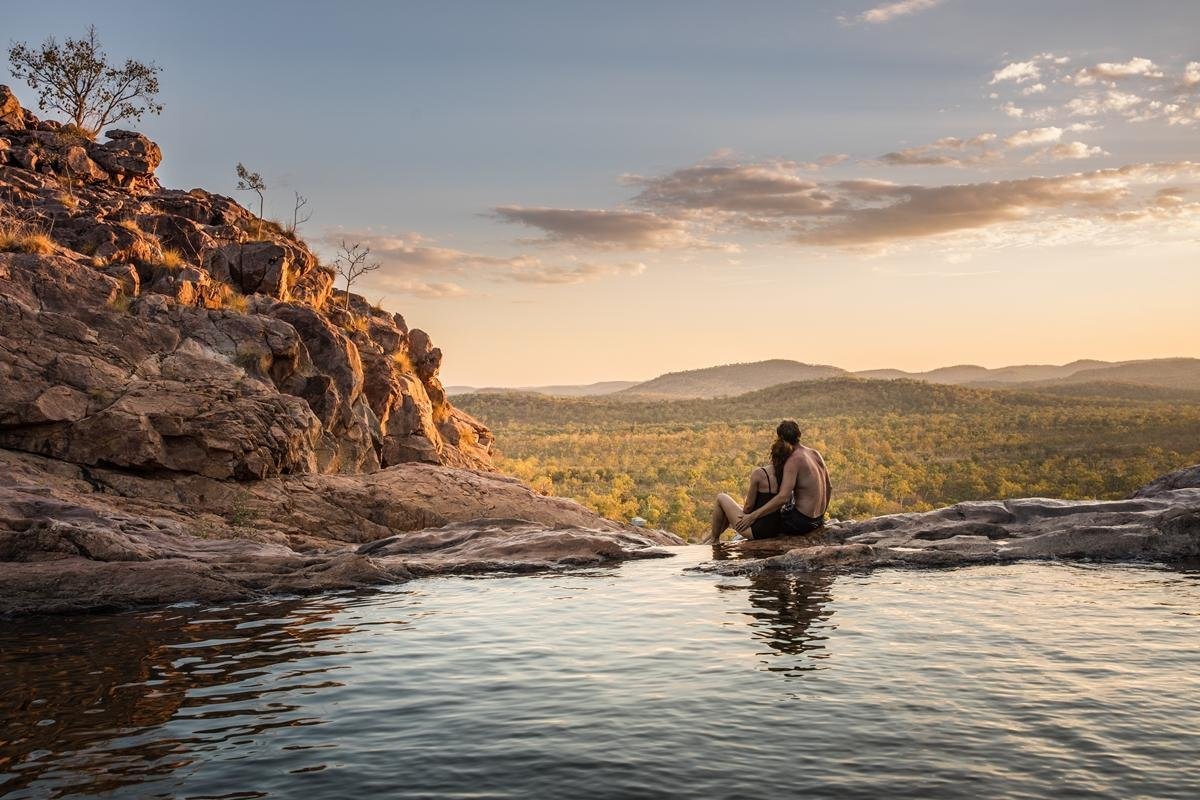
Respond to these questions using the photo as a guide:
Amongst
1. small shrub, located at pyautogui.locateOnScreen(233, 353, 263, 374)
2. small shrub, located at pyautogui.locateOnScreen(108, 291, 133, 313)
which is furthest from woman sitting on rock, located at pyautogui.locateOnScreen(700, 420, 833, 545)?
small shrub, located at pyautogui.locateOnScreen(108, 291, 133, 313)

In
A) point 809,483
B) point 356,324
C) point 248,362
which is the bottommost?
point 809,483

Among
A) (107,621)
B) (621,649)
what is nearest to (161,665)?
(107,621)

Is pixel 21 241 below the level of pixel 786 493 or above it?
above

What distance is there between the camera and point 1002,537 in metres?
18.4

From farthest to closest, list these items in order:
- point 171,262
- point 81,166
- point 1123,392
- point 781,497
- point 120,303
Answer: point 1123,392 < point 81,166 < point 171,262 < point 120,303 < point 781,497

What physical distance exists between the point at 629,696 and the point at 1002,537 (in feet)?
39.9

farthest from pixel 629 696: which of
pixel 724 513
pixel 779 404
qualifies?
pixel 779 404

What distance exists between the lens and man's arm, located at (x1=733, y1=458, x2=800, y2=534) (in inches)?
706

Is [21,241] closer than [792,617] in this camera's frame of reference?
No

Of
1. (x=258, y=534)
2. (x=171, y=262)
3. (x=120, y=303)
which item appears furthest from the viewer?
(x=171, y=262)

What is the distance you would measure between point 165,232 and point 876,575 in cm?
2567

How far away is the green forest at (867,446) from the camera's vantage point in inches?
2173

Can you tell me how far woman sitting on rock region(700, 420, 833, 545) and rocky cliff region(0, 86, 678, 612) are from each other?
2.98 m

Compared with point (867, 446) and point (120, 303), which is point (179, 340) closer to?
point (120, 303)
